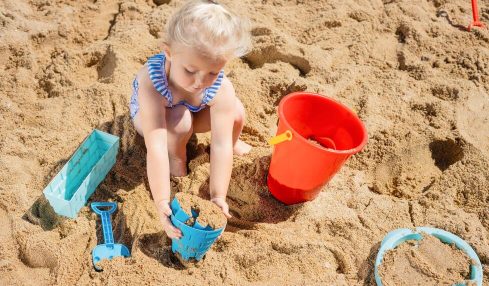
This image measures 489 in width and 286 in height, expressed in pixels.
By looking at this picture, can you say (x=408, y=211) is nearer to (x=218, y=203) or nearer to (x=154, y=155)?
(x=218, y=203)

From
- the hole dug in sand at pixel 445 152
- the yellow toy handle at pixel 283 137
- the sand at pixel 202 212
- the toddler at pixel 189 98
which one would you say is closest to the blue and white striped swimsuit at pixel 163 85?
the toddler at pixel 189 98

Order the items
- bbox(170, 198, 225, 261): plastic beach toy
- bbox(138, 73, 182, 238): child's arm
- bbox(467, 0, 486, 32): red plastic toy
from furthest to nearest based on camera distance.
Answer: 1. bbox(467, 0, 486, 32): red plastic toy
2. bbox(138, 73, 182, 238): child's arm
3. bbox(170, 198, 225, 261): plastic beach toy

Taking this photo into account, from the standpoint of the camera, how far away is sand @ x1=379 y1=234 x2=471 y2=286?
1673 millimetres

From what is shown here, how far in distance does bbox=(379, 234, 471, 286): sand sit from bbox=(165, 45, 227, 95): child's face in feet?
3.01

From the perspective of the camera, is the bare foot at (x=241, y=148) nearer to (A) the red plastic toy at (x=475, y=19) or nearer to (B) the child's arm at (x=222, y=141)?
(B) the child's arm at (x=222, y=141)

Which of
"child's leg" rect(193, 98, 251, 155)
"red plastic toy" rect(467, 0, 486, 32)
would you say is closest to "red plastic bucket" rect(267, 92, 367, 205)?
"child's leg" rect(193, 98, 251, 155)

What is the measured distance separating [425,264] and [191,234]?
0.86 meters

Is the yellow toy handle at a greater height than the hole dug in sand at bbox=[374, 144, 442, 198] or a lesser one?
greater

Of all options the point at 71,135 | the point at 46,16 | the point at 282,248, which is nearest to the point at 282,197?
the point at 282,248

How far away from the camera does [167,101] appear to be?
1.86 m

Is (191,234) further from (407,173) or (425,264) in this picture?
(407,173)

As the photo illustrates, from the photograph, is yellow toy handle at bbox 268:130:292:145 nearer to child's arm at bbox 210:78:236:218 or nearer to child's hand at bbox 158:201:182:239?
child's arm at bbox 210:78:236:218

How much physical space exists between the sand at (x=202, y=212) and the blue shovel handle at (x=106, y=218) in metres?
0.40

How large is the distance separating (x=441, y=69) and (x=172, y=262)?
1.79 meters
